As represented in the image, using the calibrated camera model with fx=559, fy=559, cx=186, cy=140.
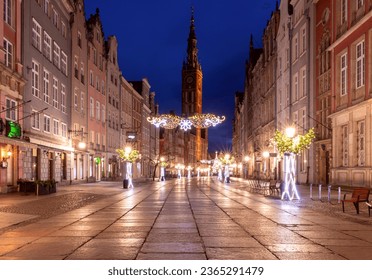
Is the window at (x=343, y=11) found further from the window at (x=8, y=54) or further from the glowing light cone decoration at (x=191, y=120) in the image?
the window at (x=8, y=54)

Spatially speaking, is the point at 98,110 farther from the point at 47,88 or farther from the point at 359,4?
the point at 359,4

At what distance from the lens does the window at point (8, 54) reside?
32619 mm

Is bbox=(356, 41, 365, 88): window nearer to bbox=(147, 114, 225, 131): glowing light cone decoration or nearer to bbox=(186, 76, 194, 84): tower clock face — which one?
bbox=(147, 114, 225, 131): glowing light cone decoration

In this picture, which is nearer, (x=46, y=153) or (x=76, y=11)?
(x=46, y=153)

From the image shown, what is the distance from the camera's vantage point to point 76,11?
53562 mm

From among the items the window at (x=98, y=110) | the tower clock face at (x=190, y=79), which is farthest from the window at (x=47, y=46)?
the tower clock face at (x=190, y=79)

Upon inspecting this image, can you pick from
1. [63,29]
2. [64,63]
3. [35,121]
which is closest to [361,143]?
[35,121]

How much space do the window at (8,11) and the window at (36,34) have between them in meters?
5.12

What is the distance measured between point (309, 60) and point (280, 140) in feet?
68.3

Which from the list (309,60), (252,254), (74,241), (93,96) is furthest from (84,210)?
(93,96)

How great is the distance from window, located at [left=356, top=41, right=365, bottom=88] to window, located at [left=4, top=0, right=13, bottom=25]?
69.3ft

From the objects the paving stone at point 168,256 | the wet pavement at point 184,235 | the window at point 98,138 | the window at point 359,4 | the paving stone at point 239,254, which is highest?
the window at point 359,4

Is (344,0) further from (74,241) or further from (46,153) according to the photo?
(74,241)

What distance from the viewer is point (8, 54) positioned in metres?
A: 33.4
